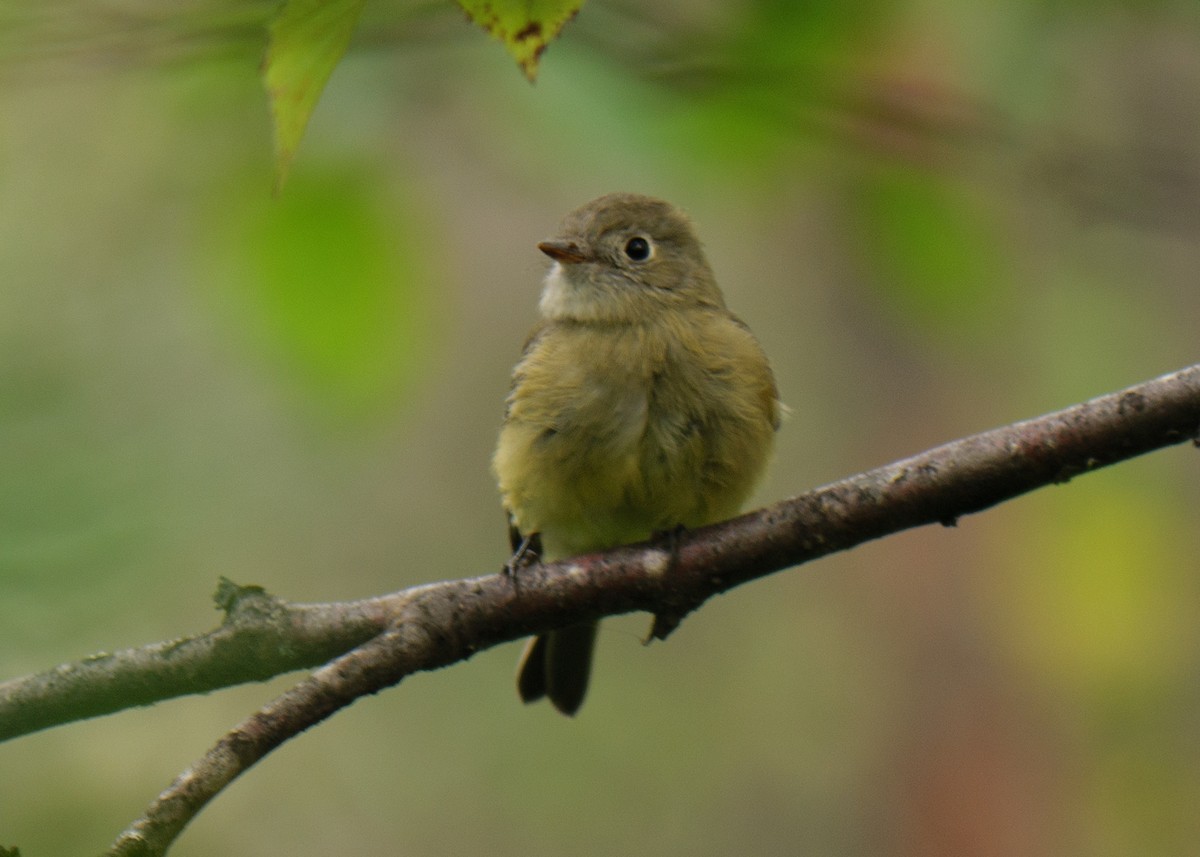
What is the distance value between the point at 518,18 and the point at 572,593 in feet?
4.91

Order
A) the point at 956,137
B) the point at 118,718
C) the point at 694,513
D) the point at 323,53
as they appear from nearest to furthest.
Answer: the point at 323,53, the point at 956,137, the point at 694,513, the point at 118,718

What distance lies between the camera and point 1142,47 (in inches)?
195

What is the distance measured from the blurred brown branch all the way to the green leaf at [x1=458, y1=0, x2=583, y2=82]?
4.03 feet

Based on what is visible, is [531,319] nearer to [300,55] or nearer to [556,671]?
[556,671]

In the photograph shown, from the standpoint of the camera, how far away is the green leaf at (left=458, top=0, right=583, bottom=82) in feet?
5.78

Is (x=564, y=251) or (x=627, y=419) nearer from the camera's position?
(x=627, y=419)

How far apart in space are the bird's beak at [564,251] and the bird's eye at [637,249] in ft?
0.55

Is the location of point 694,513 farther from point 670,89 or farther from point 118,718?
point 118,718

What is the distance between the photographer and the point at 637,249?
15.4ft

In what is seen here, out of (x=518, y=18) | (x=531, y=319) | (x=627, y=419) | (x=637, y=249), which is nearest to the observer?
(x=518, y=18)

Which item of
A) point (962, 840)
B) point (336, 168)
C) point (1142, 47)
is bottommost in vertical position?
point (962, 840)

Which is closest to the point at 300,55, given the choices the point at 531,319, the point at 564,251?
the point at 564,251

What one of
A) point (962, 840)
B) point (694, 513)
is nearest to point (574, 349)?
point (694, 513)

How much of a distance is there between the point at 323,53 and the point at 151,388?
353 centimetres
